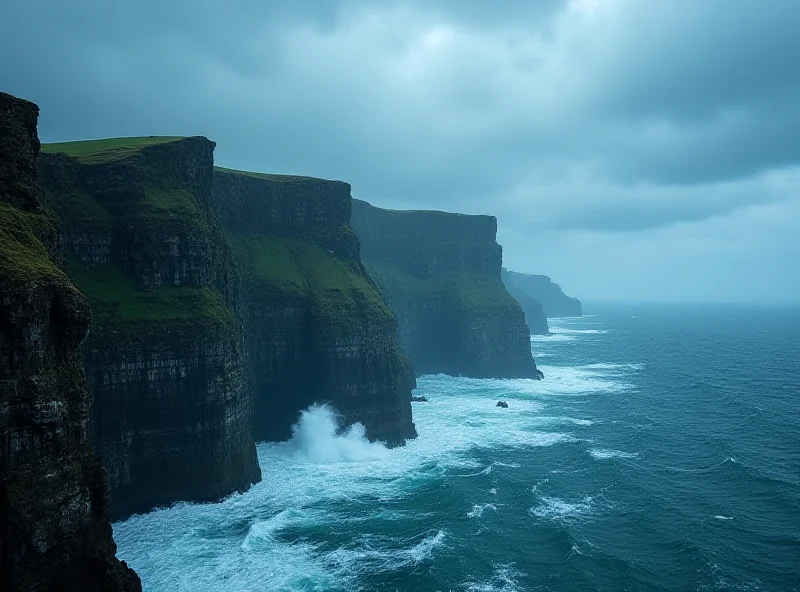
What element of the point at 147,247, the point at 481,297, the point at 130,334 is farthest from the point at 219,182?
the point at 481,297

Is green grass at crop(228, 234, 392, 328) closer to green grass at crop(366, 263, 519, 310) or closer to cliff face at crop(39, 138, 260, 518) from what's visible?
cliff face at crop(39, 138, 260, 518)

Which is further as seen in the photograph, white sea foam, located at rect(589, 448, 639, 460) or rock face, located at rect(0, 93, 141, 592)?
white sea foam, located at rect(589, 448, 639, 460)

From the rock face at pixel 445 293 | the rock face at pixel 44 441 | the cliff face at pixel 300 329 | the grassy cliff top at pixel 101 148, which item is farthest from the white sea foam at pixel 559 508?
the rock face at pixel 445 293

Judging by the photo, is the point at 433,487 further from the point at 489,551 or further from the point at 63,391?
the point at 63,391

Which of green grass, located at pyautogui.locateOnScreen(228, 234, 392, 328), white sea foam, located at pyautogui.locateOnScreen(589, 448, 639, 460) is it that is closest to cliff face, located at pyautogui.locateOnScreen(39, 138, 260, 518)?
green grass, located at pyautogui.locateOnScreen(228, 234, 392, 328)

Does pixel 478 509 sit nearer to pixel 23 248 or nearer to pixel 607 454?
pixel 607 454
